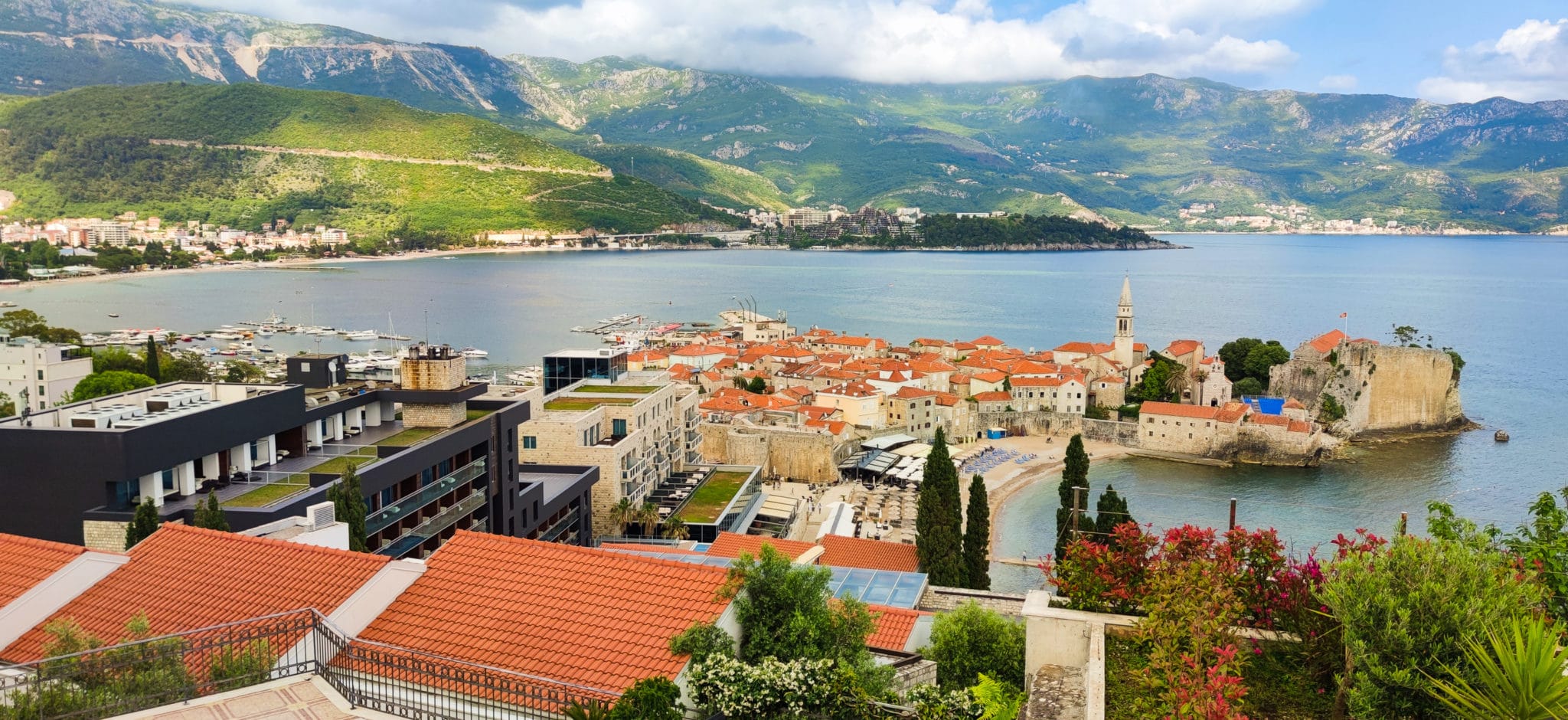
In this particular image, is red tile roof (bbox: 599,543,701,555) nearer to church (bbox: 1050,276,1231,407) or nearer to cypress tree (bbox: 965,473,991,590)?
cypress tree (bbox: 965,473,991,590)

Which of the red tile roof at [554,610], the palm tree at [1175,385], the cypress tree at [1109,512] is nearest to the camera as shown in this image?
the red tile roof at [554,610]

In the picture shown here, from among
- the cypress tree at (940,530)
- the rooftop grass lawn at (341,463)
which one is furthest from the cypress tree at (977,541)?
the rooftop grass lawn at (341,463)

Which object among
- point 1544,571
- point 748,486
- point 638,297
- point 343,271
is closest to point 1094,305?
point 638,297

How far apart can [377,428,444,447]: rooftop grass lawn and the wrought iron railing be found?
8.50 metres

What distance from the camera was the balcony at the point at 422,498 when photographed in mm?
12539

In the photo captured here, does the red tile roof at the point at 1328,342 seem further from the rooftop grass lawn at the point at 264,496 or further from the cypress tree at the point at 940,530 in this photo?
the rooftop grass lawn at the point at 264,496

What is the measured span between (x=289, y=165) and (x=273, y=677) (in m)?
142

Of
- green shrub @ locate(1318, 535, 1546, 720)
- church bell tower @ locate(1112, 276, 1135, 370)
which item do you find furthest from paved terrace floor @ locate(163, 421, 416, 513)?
church bell tower @ locate(1112, 276, 1135, 370)

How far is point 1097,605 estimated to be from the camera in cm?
691

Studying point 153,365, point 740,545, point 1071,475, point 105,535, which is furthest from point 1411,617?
point 153,365

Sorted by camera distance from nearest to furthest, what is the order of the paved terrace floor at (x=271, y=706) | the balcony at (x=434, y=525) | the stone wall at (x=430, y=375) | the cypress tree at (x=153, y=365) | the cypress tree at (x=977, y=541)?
the paved terrace floor at (x=271, y=706) → the balcony at (x=434, y=525) → the stone wall at (x=430, y=375) → the cypress tree at (x=977, y=541) → the cypress tree at (x=153, y=365)

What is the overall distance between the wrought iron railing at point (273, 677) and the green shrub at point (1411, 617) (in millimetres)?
3722

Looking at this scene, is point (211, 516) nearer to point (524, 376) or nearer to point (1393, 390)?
point (524, 376)

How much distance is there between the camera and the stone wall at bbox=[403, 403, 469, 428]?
15633 mm
